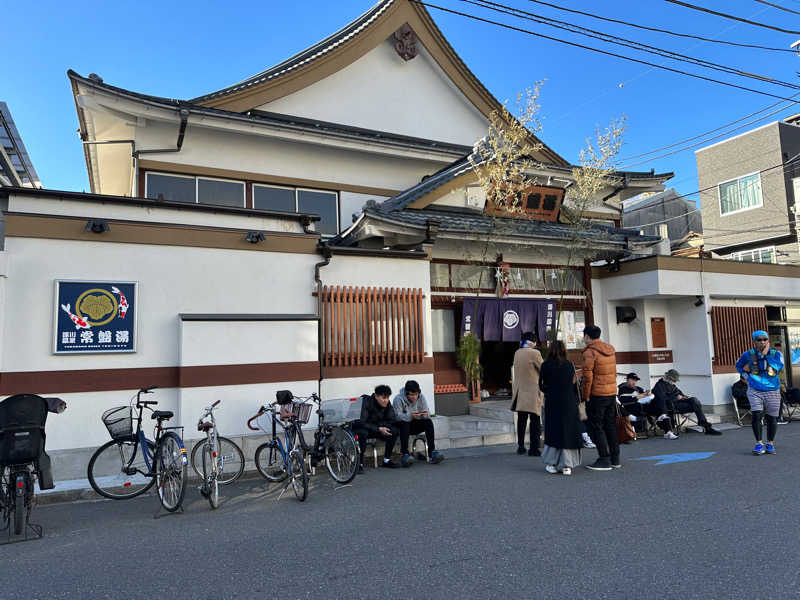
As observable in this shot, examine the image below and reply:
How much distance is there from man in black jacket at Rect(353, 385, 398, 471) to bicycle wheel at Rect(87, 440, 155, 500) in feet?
9.14

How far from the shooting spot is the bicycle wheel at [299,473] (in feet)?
20.2

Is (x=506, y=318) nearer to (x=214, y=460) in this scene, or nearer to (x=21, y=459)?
(x=214, y=460)

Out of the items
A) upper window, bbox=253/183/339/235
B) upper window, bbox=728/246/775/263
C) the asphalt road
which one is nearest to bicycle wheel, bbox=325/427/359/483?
the asphalt road

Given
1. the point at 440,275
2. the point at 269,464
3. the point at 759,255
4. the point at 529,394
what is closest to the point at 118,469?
the point at 269,464

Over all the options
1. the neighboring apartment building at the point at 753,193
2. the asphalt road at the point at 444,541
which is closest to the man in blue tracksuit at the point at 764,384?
the asphalt road at the point at 444,541

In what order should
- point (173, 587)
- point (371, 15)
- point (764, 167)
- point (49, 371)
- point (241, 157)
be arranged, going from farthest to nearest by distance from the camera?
point (764, 167), point (371, 15), point (241, 157), point (49, 371), point (173, 587)

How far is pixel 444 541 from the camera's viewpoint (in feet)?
15.1

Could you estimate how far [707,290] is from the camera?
13484mm

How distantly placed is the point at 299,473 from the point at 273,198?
23.3 ft

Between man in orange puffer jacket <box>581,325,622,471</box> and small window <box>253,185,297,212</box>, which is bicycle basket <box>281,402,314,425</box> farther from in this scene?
small window <box>253,185,297,212</box>

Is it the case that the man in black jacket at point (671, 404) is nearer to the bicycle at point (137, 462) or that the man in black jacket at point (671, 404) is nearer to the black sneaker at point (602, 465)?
the black sneaker at point (602, 465)

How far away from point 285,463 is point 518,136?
8873 mm

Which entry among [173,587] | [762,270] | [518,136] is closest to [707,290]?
[762,270]

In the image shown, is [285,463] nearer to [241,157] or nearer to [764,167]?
[241,157]
